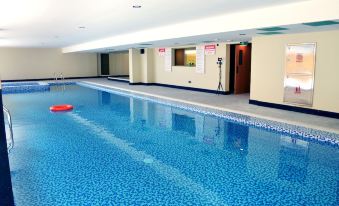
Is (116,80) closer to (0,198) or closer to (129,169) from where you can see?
(129,169)

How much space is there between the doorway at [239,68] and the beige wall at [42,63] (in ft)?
41.6

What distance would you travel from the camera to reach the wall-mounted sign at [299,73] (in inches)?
276

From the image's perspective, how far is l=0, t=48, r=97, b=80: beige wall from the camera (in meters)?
18.1

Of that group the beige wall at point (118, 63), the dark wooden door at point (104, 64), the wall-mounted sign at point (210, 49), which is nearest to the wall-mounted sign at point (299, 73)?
the wall-mounted sign at point (210, 49)

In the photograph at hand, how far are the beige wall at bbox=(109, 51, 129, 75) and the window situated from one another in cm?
869

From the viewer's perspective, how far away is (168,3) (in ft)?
15.8

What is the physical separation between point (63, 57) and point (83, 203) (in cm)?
1832

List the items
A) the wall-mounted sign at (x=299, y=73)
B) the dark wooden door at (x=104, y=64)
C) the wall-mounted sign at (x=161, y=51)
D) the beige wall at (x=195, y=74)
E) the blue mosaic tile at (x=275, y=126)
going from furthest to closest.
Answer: the dark wooden door at (x=104, y=64) → the wall-mounted sign at (x=161, y=51) → the beige wall at (x=195, y=74) → the wall-mounted sign at (x=299, y=73) → the blue mosaic tile at (x=275, y=126)

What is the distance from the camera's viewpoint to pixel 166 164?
169 inches

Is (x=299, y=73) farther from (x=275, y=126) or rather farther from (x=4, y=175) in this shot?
(x=4, y=175)

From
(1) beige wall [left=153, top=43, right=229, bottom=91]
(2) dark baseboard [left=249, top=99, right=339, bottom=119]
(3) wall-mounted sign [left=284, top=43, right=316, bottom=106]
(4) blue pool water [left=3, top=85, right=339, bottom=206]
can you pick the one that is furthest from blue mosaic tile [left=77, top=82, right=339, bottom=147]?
(1) beige wall [left=153, top=43, right=229, bottom=91]

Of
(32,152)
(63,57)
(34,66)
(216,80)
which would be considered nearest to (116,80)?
(63,57)

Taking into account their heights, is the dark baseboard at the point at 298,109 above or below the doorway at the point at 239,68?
below

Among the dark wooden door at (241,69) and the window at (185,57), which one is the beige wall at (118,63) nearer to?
the window at (185,57)
